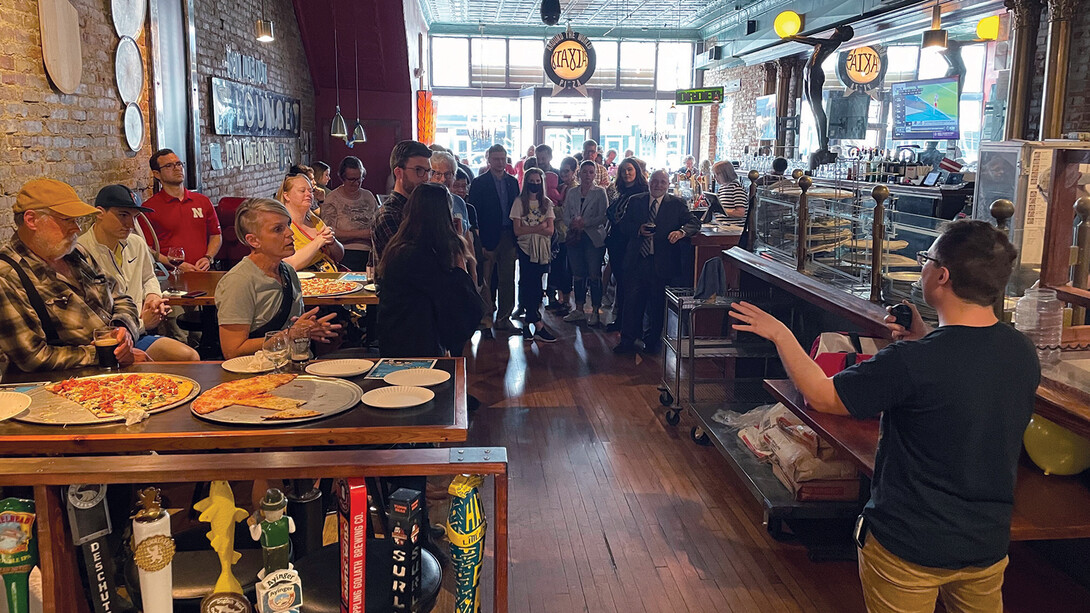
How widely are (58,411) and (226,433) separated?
572 millimetres

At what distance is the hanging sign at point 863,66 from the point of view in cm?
1223

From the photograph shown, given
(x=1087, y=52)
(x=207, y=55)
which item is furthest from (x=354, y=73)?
(x=1087, y=52)

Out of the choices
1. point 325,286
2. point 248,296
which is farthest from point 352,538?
point 325,286

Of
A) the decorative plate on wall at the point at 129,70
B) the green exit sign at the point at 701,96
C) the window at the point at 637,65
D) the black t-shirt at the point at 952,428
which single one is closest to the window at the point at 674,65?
the window at the point at 637,65

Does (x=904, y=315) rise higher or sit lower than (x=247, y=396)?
higher

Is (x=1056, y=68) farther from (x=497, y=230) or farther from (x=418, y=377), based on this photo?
(x=418, y=377)

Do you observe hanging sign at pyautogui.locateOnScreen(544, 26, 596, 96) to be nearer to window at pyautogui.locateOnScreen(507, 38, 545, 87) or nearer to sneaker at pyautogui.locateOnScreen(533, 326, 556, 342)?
sneaker at pyautogui.locateOnScreen(533, 326, 556, 342)

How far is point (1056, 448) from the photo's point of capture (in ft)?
8.93

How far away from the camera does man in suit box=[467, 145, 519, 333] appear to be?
727 centimetres

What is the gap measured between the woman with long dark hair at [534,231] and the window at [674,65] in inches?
473

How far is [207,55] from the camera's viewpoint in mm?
7262

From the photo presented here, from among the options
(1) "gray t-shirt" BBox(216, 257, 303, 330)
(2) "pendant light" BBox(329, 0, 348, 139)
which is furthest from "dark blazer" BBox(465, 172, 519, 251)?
A: (1) "gray t-shirt" BBox(216, 257, 303, 330)

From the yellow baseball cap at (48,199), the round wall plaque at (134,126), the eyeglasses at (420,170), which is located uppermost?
the round wall plaque at (134,126)

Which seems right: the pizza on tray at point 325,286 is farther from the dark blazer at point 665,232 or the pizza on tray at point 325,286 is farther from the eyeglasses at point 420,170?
the dark blazer at point 665,232
